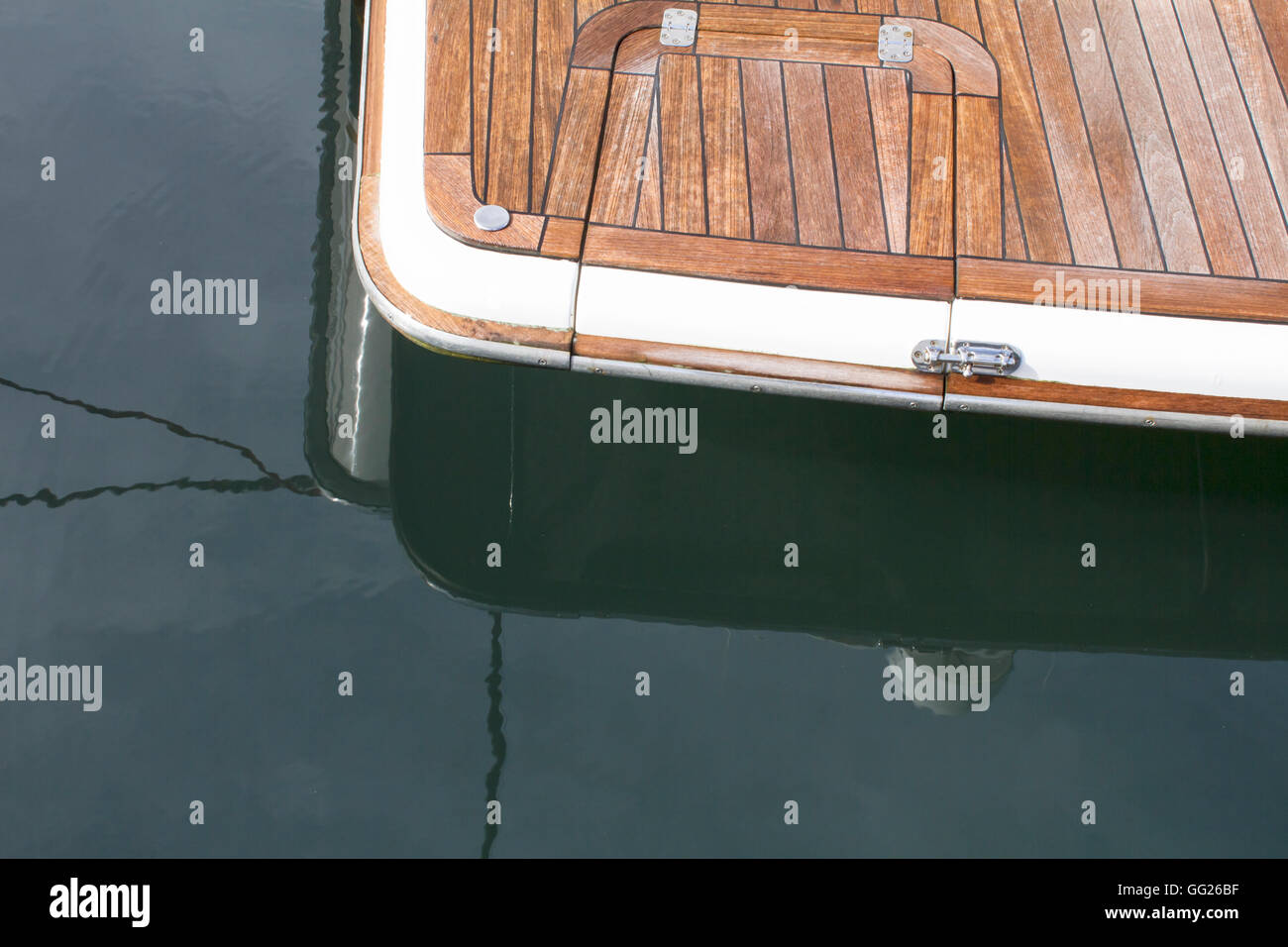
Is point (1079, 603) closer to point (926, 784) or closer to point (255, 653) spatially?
point (926, 784)

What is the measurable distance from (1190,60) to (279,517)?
2.57 meters

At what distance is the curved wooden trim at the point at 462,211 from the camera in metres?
2.86

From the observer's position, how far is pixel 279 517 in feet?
11.3

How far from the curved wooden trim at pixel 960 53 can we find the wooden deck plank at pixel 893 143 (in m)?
0.12

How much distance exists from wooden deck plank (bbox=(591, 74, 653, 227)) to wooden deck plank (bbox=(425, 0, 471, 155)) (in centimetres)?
33

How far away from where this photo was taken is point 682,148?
3.03 meters

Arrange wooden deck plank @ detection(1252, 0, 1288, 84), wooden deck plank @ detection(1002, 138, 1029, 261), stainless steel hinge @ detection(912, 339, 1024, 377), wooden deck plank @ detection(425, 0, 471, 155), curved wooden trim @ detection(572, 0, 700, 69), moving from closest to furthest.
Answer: stainless steel hinge @ detection(912, 339, 1024, 377) → wooden deck plank @ detection(1002, 138, 1029, 261) → wooden deck plank @ detection(425, 0, 471, 155) → curved wooden trim @ detection(572, 0, 700, 69) → wooden deck plank @ detection(1252, 0, 1288, 84)

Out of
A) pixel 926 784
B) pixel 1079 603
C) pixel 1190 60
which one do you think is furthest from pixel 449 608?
pixel 1190 60

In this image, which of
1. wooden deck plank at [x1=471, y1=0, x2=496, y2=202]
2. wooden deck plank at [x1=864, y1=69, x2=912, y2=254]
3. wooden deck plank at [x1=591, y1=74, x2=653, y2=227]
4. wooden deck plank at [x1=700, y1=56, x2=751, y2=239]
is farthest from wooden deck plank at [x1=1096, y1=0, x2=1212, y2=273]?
wooden deck plank at [x1=471, y1=0, x2=496, y2=202]

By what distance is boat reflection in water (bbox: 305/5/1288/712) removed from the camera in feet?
10.9

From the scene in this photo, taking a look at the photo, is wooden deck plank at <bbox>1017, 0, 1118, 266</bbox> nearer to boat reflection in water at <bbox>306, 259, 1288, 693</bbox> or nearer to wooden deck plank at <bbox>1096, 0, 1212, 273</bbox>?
wooden deck plank at <bbox>1096, 0, 1212, 273</bbox>

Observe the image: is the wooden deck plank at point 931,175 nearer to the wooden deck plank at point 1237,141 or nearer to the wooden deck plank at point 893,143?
the wooden deck plank at point 893,143

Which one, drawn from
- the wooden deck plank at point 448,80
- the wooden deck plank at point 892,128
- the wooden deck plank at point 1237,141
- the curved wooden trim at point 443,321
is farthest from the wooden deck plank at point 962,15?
the curved wooden trim at point 443,321
